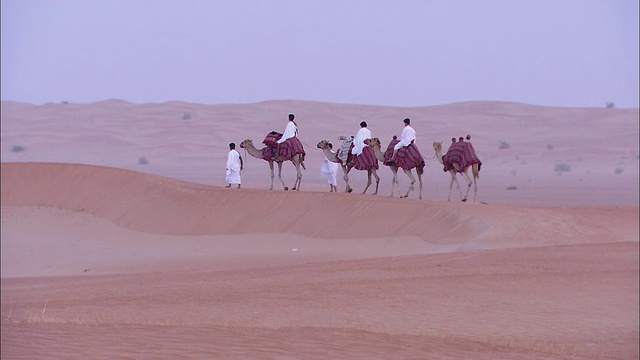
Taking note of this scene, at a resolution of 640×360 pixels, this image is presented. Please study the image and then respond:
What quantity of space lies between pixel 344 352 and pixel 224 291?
6339mm

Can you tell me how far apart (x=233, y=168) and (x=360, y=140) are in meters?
4.88

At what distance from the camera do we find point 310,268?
21406 millimetres

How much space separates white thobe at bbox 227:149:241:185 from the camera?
1242 inches

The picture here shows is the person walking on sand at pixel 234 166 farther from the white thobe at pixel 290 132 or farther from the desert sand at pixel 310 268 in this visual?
the white thobe at pixel 290 132

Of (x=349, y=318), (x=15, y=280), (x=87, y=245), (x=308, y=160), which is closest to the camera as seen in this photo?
(x=349, y=318)

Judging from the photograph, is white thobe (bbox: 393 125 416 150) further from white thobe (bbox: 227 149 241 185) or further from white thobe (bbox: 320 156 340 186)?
white thobe (bbox: 227 149 241 185)

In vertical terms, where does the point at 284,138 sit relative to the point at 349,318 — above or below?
above

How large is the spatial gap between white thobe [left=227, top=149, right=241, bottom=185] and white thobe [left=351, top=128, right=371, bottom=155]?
3879 mm

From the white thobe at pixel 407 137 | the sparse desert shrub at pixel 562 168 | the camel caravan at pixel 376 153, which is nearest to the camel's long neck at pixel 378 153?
the camel caravan at pixel 376 153

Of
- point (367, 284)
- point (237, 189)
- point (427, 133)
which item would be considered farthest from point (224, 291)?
point (427, 133)

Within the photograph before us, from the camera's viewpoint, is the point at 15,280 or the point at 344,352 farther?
the point at 15,280

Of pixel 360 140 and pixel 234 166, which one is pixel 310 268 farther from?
pixel 234 166

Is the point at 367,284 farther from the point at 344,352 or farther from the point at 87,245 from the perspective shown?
the point at 87,245

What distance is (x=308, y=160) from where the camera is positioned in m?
58.7
